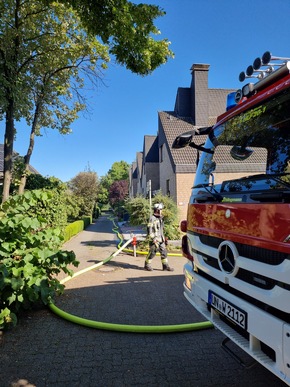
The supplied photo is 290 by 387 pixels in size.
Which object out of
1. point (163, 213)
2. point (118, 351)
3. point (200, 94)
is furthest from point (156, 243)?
point (200, 94)

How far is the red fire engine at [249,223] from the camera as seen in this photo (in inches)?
69.1

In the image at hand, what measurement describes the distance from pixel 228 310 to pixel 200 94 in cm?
1840

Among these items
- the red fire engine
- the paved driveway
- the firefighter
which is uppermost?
the red fire engine

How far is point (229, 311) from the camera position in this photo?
7.36ft

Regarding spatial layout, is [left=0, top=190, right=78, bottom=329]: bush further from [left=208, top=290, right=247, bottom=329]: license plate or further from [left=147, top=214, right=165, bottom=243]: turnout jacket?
[left=147, top=214, right=165, bottom=243]: turnout jacket

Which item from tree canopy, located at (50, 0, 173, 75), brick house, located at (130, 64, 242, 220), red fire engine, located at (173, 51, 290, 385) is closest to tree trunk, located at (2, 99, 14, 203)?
tree canopy, located at (50, 0, 173, 75)

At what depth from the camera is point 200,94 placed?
18672 mm

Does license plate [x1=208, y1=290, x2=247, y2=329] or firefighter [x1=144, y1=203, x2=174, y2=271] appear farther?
firefighter [x1=144, y1=203, x2=174, y2=271]

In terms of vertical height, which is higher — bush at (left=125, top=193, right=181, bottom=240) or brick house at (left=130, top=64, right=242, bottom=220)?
brick house at (left=130, top=64, right=242, bottom=220)

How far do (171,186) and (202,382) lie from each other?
13597 mm

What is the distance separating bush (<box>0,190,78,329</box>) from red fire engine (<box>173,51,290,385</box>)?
2.18 meters

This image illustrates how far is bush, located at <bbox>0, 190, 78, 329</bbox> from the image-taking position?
145 inches

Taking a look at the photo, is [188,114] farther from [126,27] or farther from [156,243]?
[126,27]

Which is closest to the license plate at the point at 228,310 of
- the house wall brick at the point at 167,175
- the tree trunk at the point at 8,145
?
the tree trunk at the point at 8,145
